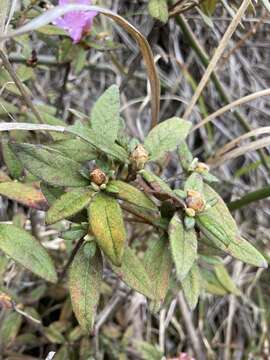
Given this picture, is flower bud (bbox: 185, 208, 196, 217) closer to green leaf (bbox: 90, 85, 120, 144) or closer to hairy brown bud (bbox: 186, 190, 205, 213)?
hairy brown bud (bbox: 186, 190, 205, 213)

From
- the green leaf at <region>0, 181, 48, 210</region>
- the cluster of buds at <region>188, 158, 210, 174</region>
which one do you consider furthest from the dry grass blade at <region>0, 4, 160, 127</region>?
the green leaf at <region>0, 181, 48, 210</region>

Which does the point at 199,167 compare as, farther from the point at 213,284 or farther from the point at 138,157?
the point at 213,284

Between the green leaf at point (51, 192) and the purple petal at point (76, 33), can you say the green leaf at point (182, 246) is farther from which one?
the purple petal at point (76, 33)

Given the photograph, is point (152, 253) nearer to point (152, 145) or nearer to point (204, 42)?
Answer: point (152, 145)

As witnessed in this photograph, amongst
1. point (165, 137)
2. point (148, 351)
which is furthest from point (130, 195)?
point (148, 351)

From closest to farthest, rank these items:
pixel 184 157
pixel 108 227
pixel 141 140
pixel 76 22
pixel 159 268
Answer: pixel 108 227 → pixel 159 268 → pixel 184 157 → pixel 76 22 → pixel 141 140
